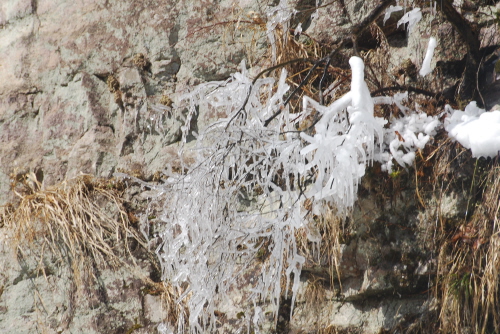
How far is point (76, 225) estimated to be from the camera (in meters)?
3.05

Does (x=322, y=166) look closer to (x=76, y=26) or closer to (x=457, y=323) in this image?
(x=457, y=323)

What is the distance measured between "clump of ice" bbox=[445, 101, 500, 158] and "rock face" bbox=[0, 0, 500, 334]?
16 cm

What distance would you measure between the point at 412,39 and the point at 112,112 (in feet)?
5.94

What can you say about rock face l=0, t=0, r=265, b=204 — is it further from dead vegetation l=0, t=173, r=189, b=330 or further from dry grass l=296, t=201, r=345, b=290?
dry grass l=296, t=201, r=345, b=290

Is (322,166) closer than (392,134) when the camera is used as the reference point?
Yes

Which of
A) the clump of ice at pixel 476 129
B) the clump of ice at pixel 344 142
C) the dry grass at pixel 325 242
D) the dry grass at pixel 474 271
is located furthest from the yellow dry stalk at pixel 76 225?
the clump of ice at pixel 476 129

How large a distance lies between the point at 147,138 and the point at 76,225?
25.9 inches

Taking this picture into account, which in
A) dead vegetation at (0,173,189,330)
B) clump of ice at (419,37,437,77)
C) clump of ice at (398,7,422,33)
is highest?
clump of ice at (398,7,422,33)

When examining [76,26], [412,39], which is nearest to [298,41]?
[412,39]

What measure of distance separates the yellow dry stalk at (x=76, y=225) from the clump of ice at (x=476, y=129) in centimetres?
176

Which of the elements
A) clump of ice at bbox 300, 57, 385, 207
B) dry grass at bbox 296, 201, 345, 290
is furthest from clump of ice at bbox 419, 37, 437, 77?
dry grass at bbox 296, 201, 345, 290

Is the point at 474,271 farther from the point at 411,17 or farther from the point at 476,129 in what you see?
the point at 411,17

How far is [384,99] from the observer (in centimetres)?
267

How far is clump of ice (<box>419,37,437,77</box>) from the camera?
8.75 ft
